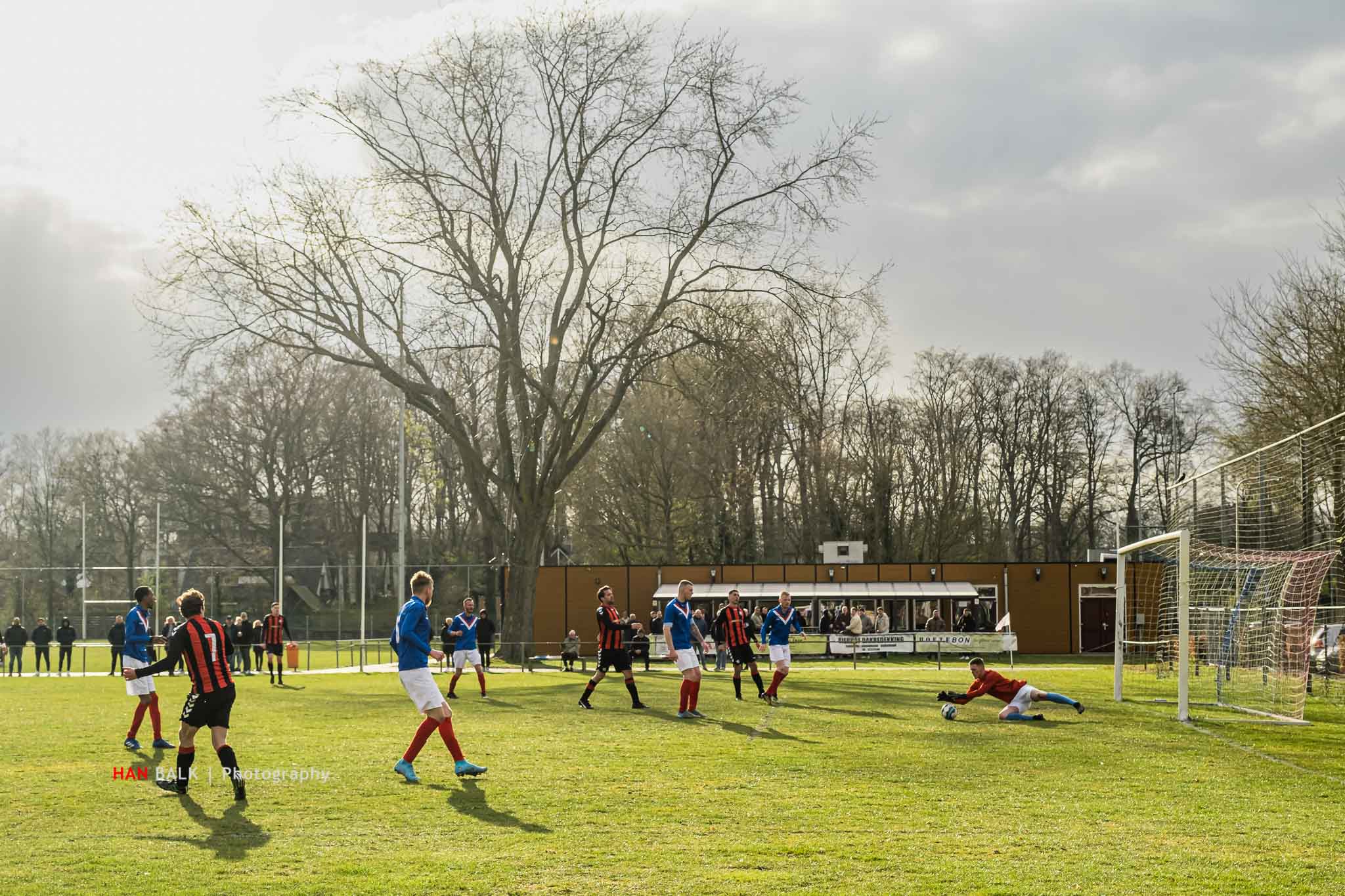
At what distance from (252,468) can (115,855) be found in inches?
2009

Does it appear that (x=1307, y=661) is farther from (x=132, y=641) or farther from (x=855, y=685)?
(x=132, y=641)

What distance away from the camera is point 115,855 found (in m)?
8.11

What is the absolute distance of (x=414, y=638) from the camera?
11.5 metres

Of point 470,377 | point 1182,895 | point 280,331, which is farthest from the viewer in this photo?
point 470,377

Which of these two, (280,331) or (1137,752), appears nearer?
(1137,752)

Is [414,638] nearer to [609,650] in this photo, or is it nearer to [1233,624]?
[609,650]

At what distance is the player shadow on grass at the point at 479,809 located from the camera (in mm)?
9031

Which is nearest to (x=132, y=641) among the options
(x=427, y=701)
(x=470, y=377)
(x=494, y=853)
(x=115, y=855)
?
(x=427, y=701)

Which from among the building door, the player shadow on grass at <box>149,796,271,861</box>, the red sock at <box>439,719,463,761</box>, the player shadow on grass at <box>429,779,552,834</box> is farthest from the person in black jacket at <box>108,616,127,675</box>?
the building door

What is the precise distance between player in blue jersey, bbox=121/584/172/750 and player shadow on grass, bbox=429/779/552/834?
15.8ft

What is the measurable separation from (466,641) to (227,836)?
13618 mm

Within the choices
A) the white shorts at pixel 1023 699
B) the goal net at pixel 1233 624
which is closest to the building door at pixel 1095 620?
the goal net at pixel 1233 624

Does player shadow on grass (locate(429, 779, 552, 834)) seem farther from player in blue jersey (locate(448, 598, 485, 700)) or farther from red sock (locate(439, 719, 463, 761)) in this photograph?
player in blue jersey (locate(448, 598, 485, 700))

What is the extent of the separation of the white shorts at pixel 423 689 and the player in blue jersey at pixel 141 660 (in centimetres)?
401
